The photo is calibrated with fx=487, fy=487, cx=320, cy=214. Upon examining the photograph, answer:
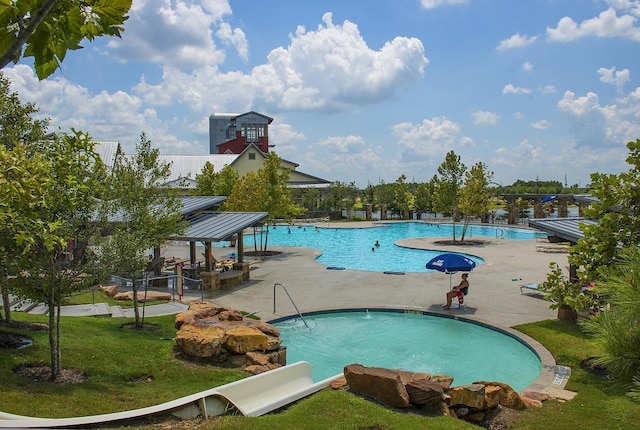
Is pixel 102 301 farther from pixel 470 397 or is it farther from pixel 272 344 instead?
pixel 470 397

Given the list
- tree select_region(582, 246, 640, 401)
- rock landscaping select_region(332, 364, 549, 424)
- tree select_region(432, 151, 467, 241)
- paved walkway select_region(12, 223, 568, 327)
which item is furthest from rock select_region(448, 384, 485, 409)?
tree select_region(432, 151, 467, 241)

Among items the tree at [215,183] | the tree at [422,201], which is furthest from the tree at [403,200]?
the tree at [215,183]

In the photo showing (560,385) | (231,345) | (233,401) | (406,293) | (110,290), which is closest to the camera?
(233,401)

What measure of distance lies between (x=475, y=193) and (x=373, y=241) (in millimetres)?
9283

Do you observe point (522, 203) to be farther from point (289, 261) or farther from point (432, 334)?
point (432, 334)

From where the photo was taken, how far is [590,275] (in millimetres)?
7859

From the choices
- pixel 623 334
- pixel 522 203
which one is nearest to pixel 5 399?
pixel 623 334

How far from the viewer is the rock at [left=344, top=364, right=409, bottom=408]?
8680 millimetres

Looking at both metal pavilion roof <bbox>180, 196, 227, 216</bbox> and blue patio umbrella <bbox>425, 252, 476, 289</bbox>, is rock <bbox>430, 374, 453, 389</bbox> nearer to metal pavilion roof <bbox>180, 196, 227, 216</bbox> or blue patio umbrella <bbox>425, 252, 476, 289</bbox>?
blue patio umbrella <bbox>425, 252, 476, 289</bbox>

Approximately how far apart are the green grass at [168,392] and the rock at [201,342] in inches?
12.5

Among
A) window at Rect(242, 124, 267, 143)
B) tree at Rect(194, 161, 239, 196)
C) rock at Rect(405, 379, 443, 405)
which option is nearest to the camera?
rock at Rect(405, 379, 443, 405)

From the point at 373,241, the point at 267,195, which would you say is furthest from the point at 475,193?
the point at 267,195

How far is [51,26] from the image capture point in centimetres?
212

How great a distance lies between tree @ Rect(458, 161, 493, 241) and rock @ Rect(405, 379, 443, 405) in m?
29.1
